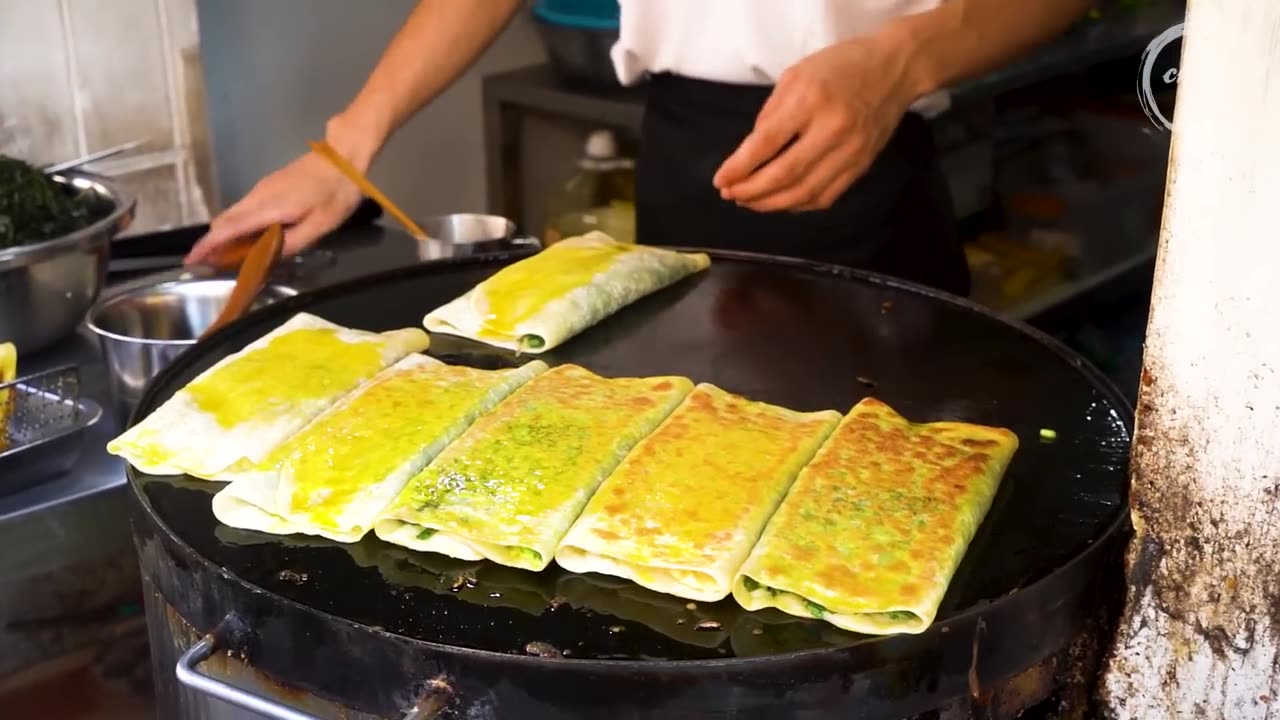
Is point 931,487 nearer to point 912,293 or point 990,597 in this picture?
point 990,597

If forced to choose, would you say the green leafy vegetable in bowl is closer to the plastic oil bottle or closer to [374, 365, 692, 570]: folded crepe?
[374, 365, 692, 570]: folded crepe

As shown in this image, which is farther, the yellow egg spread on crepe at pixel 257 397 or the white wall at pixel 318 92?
the white wall at pixel 318 92

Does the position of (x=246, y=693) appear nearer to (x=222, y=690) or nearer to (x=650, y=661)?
(x=222, y=690)

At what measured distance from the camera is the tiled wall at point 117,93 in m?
2.15

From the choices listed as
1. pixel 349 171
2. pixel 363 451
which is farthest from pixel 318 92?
pixel 363 451

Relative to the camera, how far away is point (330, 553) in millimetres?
1064

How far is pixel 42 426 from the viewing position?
155 cm

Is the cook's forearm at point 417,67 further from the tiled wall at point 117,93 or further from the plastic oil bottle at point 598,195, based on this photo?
the plastic oil bottle at point 598,195

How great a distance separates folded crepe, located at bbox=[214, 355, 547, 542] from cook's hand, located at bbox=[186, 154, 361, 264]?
0.61 meters

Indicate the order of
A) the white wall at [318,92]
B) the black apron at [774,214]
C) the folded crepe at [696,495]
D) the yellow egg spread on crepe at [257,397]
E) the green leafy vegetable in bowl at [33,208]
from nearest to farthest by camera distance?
the folded crepe at [696,495] < the yellow egg spread on crepe at [257,397] < the green leafy vegetable in bowl at [33,208] < the black apron at [774,214] < the white wall at [318,92]

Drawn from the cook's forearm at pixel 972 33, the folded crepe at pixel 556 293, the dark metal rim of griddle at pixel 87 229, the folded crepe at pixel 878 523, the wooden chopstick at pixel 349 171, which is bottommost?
the folded crepe at pixel 878 523

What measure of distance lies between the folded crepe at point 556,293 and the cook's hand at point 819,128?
141 mm

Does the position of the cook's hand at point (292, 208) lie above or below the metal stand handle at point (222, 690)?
above

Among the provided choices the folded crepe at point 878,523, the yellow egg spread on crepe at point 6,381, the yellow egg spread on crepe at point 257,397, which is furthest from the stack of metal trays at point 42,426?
the folded crepe at point 878,523
